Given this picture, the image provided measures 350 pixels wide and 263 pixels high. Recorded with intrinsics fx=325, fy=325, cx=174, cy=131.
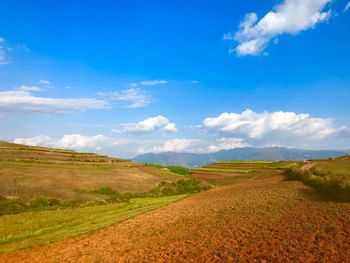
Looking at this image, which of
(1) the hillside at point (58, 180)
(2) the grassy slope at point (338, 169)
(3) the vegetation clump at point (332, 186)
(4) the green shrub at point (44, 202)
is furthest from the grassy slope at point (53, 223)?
(2) the grassy slope at point (338, 169)

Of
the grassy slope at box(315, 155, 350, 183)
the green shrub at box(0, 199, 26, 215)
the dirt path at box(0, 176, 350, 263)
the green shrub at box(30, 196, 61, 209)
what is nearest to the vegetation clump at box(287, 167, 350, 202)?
the grassy slope at box(315, 155, 350, 183)

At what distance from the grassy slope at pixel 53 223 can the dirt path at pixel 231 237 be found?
7.14 feet

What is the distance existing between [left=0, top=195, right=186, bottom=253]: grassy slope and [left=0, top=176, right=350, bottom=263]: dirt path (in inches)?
85.7

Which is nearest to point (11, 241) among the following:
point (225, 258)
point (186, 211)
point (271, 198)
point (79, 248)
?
point (79, 248)

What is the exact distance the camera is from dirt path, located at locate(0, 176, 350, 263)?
61.1 feet

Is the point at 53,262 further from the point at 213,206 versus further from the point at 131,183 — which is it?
the point at 131,183

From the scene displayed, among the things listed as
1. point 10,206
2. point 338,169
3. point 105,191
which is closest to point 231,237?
point 338,169

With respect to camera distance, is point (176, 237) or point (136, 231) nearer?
point (176, 237)

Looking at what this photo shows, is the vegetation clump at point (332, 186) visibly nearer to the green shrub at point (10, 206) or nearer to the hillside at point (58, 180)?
the hillside at point (58, 180)

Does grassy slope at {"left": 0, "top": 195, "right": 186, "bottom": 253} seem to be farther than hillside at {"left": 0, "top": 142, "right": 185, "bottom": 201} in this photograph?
No

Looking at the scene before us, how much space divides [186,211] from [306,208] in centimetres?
1304

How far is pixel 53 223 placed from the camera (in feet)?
111

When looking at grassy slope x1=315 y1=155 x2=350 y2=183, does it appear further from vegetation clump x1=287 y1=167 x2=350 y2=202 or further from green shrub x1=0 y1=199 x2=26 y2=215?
green shrub x1=0 y1=199 x2=26 y2=215

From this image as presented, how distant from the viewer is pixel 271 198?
3186 centimetres
